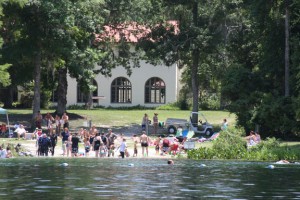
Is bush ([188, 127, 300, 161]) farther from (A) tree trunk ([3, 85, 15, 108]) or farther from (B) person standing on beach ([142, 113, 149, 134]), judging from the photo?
(A) tree trunk ([3, 85, 15, 108])

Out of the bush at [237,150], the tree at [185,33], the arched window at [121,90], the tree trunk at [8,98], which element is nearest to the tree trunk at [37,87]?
the tree at [185,33]

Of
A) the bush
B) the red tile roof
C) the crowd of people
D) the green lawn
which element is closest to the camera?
the bush

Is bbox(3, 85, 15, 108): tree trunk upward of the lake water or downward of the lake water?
upward

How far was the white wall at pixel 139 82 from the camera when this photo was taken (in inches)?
3519

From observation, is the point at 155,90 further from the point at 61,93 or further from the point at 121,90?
the point at 61,93

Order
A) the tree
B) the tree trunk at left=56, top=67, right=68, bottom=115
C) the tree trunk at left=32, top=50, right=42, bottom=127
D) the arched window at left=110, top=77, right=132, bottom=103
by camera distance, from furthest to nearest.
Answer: the arched window at left=110, top=77, right=132, bottom=103
the tree trunk at left=56, top=67, right=68, bottom=115
the tree
the tree trunk at left=32, top=50, right=42, bottom=127

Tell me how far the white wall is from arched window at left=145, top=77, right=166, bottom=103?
22.8 inches

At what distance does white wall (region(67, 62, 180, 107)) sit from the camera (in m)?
89.4

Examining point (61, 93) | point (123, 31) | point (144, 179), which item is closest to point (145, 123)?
point (61, 93)

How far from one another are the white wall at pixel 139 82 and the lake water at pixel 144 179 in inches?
1699

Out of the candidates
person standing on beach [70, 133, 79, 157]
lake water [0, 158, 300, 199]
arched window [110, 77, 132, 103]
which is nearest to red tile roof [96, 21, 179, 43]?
arched window [110, 77, 132, 103]

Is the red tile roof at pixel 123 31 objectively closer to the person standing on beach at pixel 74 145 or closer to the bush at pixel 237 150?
the person standing on beach at pixel 74 145

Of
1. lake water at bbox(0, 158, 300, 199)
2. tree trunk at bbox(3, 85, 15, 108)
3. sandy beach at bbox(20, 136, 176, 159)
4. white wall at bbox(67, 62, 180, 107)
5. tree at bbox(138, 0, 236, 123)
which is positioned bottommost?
lake water at bbox(0, 158, 300, 199)

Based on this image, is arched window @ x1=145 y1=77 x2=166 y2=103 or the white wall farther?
arched window @ x1=145 y1=77 x2=166 y2=103
